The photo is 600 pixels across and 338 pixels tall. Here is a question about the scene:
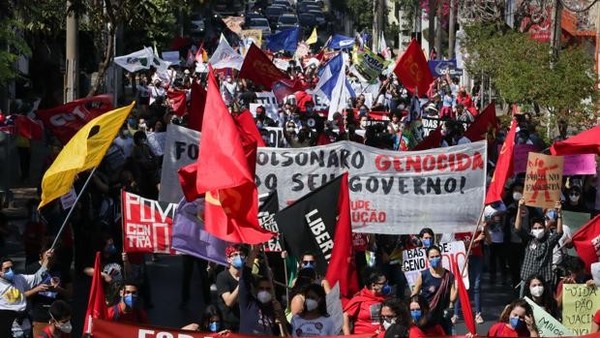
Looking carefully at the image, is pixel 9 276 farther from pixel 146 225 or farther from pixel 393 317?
pixel 393 317

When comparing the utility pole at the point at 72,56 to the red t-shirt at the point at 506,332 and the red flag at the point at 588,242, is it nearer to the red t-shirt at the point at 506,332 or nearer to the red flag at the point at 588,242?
the red flag at the point at 588,242

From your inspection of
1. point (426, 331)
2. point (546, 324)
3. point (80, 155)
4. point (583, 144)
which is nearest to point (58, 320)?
point (80, 155)

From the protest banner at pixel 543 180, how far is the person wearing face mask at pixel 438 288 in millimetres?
2806

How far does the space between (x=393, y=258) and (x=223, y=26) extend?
65.6 metres

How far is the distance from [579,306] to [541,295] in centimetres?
66

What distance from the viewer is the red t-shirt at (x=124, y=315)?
39.6ft

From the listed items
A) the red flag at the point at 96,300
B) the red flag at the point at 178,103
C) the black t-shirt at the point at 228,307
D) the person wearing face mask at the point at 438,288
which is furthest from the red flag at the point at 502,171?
the red flag at the point at 178,103

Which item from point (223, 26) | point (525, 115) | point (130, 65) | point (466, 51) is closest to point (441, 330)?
point (525, 115)

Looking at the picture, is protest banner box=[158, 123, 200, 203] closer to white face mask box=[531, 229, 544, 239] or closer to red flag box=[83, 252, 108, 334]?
white face mask box=[531, 229, 544, 239]

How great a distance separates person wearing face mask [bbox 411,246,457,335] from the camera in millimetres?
13273

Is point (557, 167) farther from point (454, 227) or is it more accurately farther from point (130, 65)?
point (130, 65)

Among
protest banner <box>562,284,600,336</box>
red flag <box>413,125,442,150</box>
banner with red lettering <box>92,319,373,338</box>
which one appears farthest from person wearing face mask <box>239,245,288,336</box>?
red flag <box>413,125,442,150</box>

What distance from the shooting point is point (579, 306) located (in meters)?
13.8

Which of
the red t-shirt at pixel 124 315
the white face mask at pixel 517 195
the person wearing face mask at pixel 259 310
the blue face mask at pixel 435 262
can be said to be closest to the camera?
the red t-shirt at pixel 124 315
